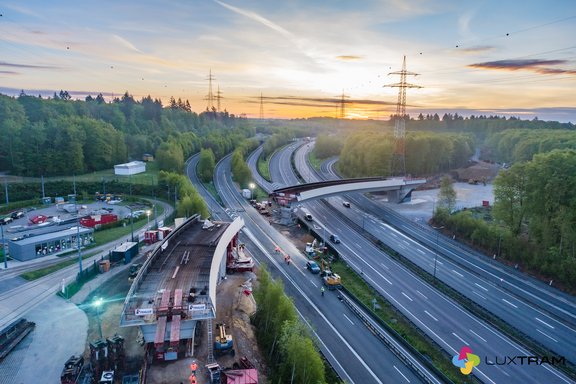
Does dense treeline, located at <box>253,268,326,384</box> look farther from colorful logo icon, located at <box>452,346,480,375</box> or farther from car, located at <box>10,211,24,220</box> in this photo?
car, located at <box>10,211,24,220</box>

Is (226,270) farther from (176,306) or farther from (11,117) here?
(11,117)

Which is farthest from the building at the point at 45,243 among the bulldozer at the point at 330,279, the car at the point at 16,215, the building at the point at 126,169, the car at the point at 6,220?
the building at the point at 126,169

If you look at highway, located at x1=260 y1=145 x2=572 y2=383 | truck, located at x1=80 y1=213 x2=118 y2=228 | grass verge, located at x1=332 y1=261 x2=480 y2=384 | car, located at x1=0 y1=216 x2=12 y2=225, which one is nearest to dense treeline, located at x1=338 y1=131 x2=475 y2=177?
highway, located at x1=260 y1=145 x2=572 y2=383

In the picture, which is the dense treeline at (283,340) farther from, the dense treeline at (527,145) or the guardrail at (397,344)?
the dense treeline at (527,145)

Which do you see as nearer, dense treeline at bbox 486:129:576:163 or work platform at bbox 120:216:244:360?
work platform at bbox 120:216:244:360

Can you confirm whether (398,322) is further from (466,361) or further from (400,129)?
(400,129)

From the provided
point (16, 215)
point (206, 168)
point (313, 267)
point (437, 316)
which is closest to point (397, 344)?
point (437, 316)

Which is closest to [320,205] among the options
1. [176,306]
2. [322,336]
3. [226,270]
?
[226,270]
